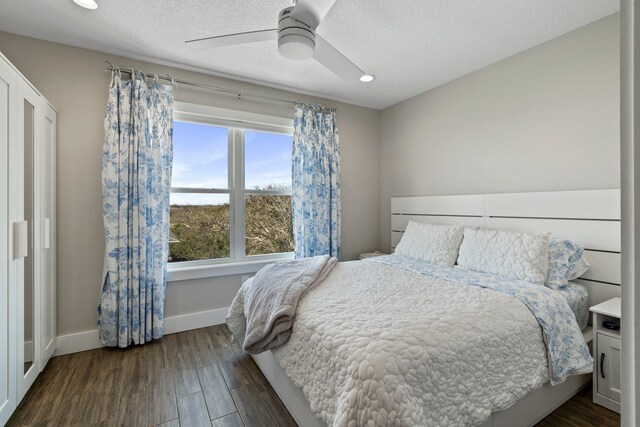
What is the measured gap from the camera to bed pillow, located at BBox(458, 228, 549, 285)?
6.94 ft

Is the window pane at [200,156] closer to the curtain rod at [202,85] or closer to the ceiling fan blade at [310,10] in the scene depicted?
the curtain rod at [202,85]

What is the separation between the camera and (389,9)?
2121 millimetres

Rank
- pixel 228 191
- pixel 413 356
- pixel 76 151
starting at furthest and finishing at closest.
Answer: pixel 228 191 < pixel 76 151 < pixel 413 356

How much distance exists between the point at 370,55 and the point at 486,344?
240cm

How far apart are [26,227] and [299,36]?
6.52ft

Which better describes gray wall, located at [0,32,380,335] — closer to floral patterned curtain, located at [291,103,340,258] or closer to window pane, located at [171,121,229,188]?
window pane, located at [171,121,229,188]

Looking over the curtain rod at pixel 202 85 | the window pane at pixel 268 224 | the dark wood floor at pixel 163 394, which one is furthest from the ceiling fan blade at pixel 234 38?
the dark wood floor at pixel 163 394

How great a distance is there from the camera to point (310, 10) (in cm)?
160

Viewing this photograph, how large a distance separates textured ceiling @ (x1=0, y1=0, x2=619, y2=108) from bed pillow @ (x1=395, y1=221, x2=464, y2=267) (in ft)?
5.05

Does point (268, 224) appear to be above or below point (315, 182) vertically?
below

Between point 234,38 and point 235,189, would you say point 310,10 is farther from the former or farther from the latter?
point 235,189

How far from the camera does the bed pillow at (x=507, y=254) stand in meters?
2.12

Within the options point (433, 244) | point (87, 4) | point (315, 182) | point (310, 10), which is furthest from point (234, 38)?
point (433, 244)

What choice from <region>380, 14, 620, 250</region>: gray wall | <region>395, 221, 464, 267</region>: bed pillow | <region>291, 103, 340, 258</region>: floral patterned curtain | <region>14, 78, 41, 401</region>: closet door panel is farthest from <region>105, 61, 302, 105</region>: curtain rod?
<region>395, 221, 464, 267</region>: bed pillow
